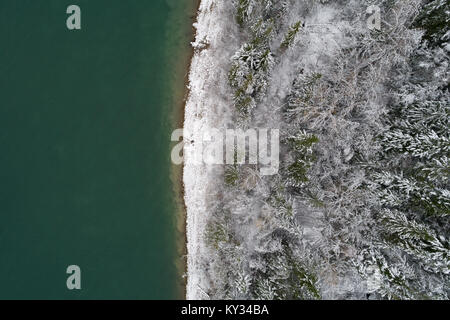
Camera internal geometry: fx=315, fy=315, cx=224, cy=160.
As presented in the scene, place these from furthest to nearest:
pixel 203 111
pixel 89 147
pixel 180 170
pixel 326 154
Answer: pixel 180 170
pixel 89 147
pixel 203 111
pixel 326 154

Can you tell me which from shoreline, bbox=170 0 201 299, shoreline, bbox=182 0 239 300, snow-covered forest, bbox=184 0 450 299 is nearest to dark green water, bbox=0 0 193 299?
shoreline, bbox=170 0 201 299

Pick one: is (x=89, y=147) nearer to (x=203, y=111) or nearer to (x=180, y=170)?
(x=180, y=170)

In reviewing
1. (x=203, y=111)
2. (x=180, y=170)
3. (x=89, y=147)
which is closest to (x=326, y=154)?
(x=203, y=111)

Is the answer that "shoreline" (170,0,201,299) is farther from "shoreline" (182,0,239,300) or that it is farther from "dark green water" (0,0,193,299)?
"dark green water" (0,0,193,299)

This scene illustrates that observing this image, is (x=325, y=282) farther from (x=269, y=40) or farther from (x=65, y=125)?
(x=65, y=125)

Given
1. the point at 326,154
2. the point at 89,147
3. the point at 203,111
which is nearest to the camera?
the point at 326,154

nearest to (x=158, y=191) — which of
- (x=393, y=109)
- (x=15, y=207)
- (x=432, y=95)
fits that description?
(x=15, y=207)
